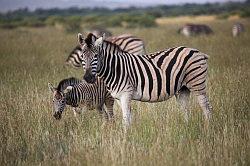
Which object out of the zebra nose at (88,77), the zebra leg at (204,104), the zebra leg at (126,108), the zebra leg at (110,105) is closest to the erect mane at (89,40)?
the zebra nose at (88,77)

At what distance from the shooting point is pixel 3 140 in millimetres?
6395

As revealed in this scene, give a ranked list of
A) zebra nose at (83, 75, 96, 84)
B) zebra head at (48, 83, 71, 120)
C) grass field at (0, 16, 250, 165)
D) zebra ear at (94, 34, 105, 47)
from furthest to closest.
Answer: zebra head at (48, 83, 71, 120)
zebra ear at (94, 34, 105, 47)
zebra nose at (83, 75, 96, 84)
grass field at (0, 16, 250, 165)

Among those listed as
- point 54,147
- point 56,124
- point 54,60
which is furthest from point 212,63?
point 54,147

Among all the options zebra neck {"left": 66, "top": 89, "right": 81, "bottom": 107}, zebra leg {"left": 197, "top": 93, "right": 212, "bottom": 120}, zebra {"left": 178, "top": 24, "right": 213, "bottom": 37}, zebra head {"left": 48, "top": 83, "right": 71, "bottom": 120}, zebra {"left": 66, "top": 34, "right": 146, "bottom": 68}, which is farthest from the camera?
zebra {"left": 178, "top": 24, "right": 213, "bottom": 37}

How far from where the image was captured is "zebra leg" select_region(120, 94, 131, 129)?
6680 millimetres

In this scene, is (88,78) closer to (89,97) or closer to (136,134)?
(136,134)

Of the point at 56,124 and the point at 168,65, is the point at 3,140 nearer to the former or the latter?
the point at 56,124

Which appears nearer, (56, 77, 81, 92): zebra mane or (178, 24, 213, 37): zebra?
(56, 77, 81, 92): zebra mane

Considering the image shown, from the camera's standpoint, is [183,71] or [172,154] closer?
[172,154]

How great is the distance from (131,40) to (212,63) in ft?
7.50

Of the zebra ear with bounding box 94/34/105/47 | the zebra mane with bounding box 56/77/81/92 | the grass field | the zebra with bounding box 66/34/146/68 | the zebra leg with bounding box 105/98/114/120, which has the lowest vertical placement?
the grass field

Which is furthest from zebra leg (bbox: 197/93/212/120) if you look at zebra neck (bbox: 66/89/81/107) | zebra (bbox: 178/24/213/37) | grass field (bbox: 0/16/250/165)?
zebra (bbox: 178/24/213/37)

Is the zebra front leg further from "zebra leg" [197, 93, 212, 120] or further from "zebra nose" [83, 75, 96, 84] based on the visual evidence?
"zebra leg" [197, 93, 212, 120]

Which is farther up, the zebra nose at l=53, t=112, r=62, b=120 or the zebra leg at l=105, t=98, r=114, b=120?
the zebra leg at l=105, t=98, r=114, b=120
